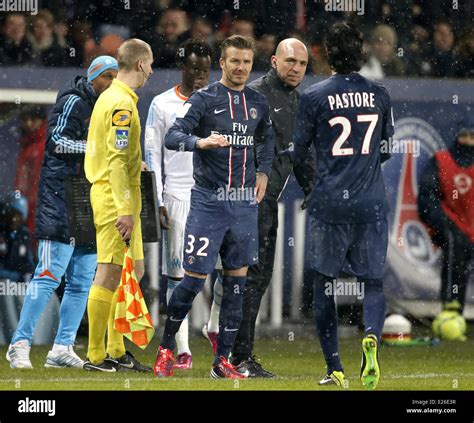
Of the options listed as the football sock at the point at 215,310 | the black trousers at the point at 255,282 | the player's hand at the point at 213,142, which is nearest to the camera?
the player's hand at the point at 213,142

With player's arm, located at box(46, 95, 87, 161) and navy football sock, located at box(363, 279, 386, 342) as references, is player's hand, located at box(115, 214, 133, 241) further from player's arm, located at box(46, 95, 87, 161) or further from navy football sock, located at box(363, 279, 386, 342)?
navy football sock, located at box(363, 279, 386, 342)

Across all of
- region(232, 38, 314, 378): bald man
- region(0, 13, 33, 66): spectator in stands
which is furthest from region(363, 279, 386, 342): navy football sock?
region(0, 13, 33, 66): spectator in stands

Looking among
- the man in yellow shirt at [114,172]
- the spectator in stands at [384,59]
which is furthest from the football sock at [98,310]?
the spectator in stands at [384,59]

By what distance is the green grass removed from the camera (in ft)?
27.9

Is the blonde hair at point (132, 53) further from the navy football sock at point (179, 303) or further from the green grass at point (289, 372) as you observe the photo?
the green grass at point (289, 372)

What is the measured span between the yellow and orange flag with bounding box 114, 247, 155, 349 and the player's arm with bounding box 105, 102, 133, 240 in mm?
261

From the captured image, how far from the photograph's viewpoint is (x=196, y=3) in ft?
47.3

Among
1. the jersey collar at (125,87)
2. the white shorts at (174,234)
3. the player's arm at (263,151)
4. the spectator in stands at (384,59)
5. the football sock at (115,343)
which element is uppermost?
the spectator in stands at (384,59)

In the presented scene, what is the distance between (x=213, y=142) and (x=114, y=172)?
941 mm

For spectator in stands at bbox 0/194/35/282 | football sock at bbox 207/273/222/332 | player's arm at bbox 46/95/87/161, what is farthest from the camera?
spectator in stands at bbox 0/194/35/282

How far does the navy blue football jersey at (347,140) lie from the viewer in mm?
8234

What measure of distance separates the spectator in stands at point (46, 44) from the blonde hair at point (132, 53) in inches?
158

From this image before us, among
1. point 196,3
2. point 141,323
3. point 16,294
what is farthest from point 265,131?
point 196,3

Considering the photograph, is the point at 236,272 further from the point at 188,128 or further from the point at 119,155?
the point at 119,155
